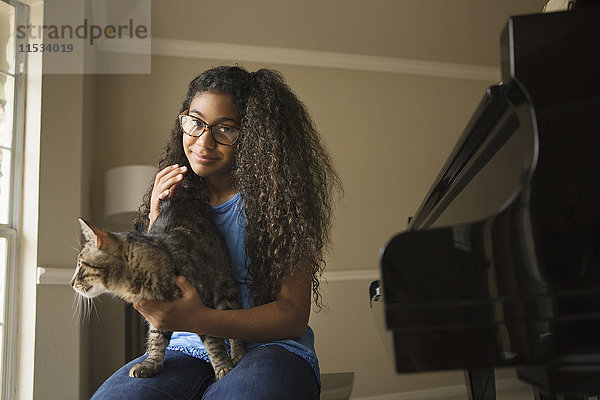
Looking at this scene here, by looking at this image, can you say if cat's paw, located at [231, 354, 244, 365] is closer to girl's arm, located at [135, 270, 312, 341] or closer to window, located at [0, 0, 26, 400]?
girl's arm, located at [135, 270, 312, 341]

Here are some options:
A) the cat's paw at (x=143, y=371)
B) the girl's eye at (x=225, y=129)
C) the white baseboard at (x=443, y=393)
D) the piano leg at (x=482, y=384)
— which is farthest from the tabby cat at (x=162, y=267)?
the white baseboard at (x=443, y=393)

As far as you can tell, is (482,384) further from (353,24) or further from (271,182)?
(353,24)

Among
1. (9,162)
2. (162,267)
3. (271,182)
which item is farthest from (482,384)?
(9,162)

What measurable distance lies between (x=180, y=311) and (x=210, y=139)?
0.47 metres

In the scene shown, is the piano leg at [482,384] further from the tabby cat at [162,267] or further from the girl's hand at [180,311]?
the girl's hand at [180,311]

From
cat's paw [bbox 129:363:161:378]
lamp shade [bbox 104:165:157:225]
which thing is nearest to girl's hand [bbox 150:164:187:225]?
cat's paw [bbox 129:363:161:378]

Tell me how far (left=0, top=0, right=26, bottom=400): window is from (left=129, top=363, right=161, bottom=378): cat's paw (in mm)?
1718

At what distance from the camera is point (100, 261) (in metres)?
1.23

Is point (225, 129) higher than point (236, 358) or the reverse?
higher

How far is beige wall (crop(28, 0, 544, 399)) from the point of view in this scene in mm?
2754

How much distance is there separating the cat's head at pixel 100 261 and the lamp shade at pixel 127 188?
169 cm

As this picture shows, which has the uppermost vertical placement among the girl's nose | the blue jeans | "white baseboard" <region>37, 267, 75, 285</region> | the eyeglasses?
the eyeglasses

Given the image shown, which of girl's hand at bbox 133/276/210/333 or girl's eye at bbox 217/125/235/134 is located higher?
girl's eye at bbox 217/125/235/134

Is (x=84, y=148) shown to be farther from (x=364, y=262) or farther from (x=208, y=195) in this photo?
(x=364, y=262)
